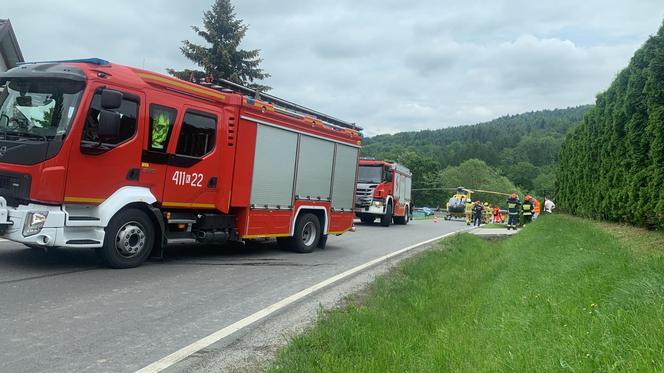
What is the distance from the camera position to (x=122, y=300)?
573 centimetres

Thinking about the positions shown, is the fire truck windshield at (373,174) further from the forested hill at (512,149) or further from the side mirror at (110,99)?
the forested hill at (512,149)

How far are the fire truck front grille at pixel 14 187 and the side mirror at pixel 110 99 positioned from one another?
1.36m

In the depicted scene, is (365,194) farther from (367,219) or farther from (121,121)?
(121,121)

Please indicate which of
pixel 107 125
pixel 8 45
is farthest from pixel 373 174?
pixel 8 45

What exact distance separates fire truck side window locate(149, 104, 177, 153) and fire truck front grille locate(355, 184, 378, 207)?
1498 centimetres

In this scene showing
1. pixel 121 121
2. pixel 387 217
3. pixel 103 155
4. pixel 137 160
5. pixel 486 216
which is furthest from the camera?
pixel 486 216

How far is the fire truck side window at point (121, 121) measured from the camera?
23.1 ft

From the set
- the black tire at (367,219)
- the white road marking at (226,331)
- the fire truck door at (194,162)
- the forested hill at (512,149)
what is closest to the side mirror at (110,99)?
the fire truck door at (194,162)

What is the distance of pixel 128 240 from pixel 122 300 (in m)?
1.95

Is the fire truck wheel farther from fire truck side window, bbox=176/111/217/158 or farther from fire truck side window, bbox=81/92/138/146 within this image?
fire truck side window, bbox=81/92/138/146

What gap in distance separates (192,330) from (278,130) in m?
5.58

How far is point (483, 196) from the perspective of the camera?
107562mm

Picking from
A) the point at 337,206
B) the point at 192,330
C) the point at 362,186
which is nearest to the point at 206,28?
the point at 362,186

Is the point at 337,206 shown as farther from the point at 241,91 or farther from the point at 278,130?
the point at 241,91
